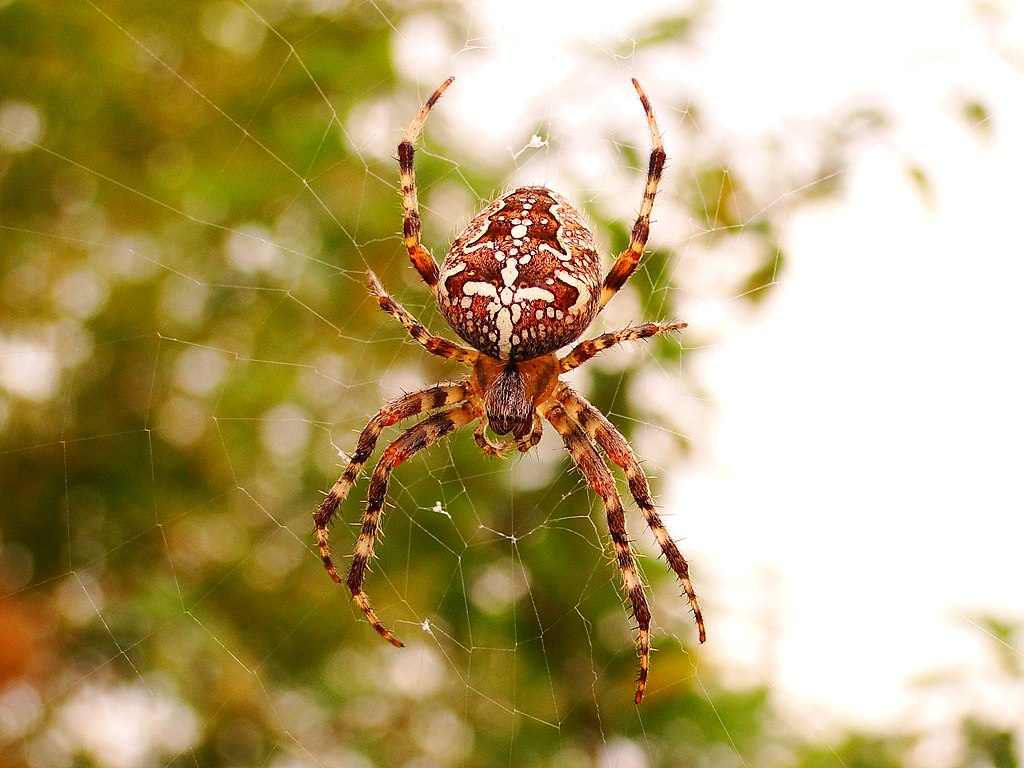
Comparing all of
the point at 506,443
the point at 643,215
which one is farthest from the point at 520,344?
the point at 643,215

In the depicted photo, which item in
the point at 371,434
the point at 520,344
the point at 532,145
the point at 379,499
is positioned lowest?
the point at 379,499

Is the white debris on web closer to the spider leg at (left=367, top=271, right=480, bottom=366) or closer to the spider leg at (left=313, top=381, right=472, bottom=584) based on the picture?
the spider leg at (left=367, top=271, right=480, bottom=366)

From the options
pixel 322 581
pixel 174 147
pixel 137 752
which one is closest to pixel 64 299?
pixel 174 147

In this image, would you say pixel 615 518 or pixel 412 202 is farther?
pixel 412 202

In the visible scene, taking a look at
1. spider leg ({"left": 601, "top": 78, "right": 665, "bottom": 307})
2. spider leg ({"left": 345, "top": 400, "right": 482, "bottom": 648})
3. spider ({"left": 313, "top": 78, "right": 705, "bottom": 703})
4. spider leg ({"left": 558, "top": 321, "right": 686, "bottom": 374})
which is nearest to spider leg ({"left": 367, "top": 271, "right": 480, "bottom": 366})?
spider ({"left": 313, "top": 78, "right": 705, "bottom": 703})

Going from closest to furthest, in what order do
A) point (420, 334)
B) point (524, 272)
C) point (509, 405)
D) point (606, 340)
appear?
1. point (524, 272)
2. point (606, 340)
3. point (420, 334)
4. point (509, 405)

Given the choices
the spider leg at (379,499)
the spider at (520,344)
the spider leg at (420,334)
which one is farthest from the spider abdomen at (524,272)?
the spider leg at (379,499)

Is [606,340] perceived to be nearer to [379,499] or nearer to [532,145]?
[532,145]
